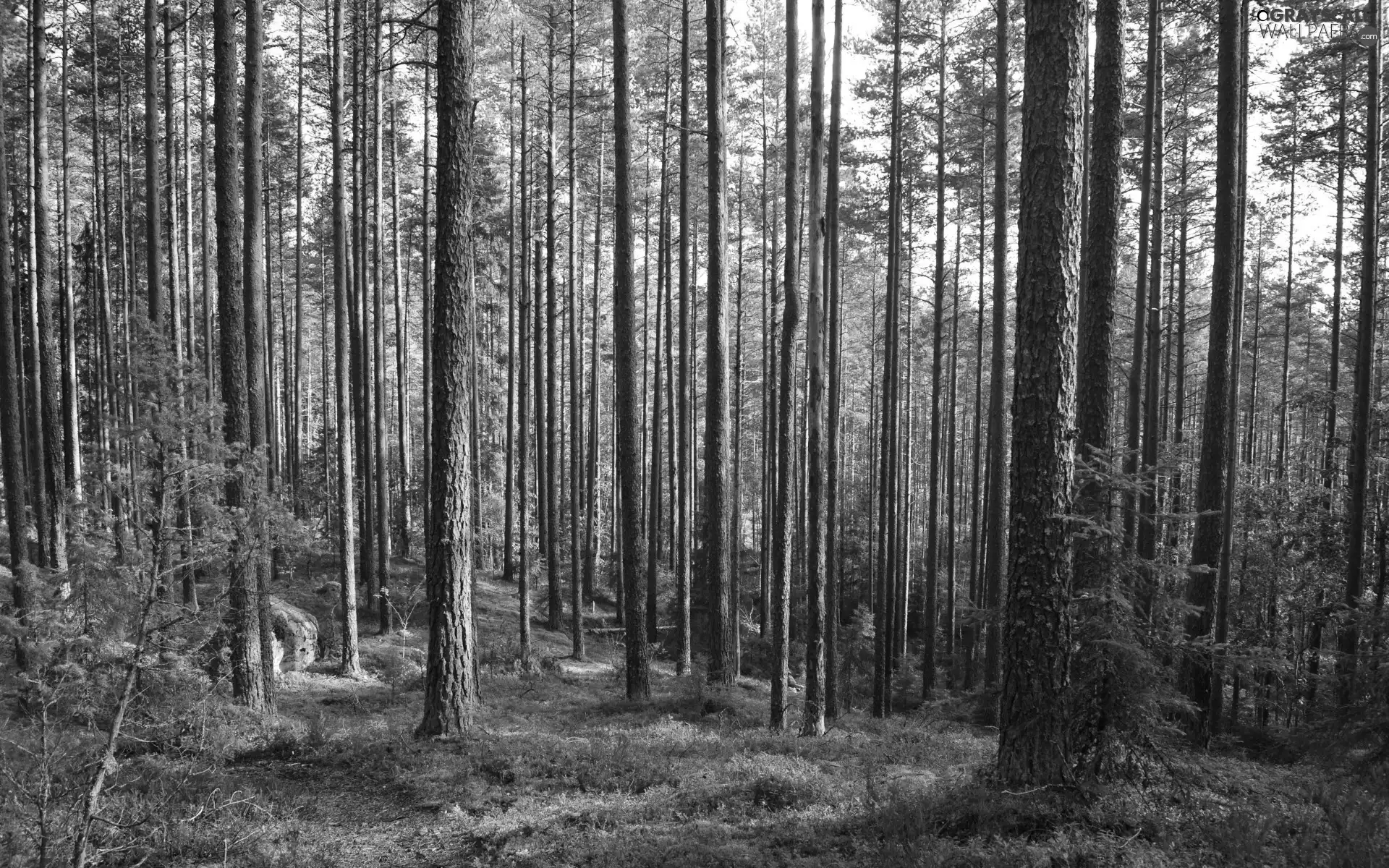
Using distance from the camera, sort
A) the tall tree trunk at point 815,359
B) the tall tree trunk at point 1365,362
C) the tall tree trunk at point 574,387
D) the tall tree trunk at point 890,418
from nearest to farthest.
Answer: the tall tree trunk at point 815,359, the tall tree trunk at point 1365,362, the tall tree trunk at point 890,418, the tall tree trunk at point 574,387

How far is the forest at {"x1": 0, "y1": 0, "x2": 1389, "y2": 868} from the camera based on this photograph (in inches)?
209

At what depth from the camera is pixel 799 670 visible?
23.5 meters

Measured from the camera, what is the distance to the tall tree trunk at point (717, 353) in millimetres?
11195

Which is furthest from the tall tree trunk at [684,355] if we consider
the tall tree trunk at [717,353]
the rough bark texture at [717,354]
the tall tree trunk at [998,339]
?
the tall tree trunk at [998,339]

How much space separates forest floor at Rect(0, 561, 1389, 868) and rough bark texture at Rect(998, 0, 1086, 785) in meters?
0.55

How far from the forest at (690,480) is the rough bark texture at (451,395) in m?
0.06

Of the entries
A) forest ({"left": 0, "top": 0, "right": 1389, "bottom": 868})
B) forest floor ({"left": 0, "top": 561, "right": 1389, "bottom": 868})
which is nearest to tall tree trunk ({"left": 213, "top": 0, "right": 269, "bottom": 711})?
forest ({"left": 0, "top": 0, "right": 1389, "bottom": 868})

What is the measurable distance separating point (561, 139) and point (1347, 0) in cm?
1805

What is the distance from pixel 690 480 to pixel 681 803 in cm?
1917

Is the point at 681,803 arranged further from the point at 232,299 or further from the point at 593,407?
the point at 593,407

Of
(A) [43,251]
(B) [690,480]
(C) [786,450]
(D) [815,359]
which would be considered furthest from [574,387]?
(D) [815,359]

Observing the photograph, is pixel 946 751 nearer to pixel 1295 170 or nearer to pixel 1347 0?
pixel 1347 0

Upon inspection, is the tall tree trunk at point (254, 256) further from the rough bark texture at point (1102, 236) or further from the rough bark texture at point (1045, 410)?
the rough bark texture at point (1102, 236)

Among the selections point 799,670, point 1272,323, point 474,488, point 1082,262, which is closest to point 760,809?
point 1082,262
